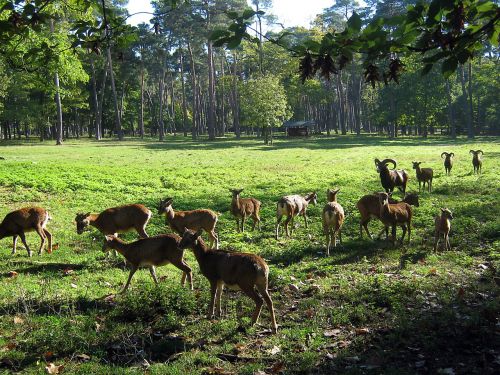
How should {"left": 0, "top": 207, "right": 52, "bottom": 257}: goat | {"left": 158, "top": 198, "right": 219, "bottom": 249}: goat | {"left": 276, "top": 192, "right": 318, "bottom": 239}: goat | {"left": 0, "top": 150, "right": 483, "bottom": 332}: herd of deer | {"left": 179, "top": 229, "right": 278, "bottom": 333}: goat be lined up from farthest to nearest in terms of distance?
1. {"left": 276, "top": 192, "right": 318, "bottom": 239}: goat
2. {"left": 158, "top": 198, "right": 219, "bottom": 249}: goat
3. {"left": 0, "top": 207, "right": 52, "bottom": 257}: goat
4. {"left": 0, "top": 150, "right": 483, "bottom": 332}: herd of deer
5. {"left": 179, "top": 229, "right": 278, "bottom": 333}: goat

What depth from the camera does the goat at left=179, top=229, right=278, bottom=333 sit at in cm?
685

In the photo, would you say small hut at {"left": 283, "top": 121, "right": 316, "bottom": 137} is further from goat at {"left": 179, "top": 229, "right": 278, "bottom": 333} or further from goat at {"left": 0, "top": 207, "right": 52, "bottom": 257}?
goat at {"left": 179, "top": 229, "right": 278, "bottom": 333}

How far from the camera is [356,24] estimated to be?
371cm

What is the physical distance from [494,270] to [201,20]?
57.9 meters

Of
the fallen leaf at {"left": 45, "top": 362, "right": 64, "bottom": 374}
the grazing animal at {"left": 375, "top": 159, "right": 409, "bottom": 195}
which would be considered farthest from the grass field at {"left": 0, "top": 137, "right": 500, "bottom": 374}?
the grazing animal at {"left": 375, "top": 159, "right": 409, "bottom": 195}

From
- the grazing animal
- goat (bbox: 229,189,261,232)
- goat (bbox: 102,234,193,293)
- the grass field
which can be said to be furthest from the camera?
the grazing animal

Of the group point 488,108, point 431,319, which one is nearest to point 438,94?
point 488,108

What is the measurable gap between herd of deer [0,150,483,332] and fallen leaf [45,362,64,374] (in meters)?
2.27

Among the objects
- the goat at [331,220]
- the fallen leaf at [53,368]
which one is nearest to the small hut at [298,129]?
the goat at [331,220]

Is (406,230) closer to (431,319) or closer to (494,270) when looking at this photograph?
(494,270)

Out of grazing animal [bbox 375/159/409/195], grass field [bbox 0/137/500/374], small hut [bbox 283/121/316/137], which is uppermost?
small hut [bbox 283/121/316/137]

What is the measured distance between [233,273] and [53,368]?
269cm

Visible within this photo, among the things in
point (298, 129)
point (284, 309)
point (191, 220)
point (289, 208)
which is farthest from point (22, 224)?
point (298, 129)

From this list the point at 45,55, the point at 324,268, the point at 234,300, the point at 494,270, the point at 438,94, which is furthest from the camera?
the point at 438,94
